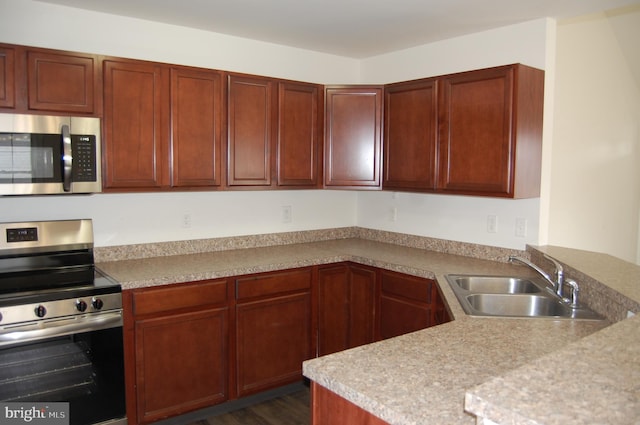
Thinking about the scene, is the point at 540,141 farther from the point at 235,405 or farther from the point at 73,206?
the point at 73,206

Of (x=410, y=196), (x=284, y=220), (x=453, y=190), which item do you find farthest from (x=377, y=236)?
(x=453, y=190)

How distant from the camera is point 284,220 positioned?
3943 mm

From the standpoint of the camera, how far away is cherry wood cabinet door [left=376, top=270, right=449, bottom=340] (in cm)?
Result: 299

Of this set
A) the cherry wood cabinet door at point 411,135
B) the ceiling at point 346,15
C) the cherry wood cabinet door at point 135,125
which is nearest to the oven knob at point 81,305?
the cherry wood cabinet door at point 135,125

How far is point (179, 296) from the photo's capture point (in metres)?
2.80

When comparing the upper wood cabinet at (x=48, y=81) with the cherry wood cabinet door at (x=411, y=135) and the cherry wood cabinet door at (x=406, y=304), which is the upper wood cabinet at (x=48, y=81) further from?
the cherry wood cabinet door at (x=406, y=304)

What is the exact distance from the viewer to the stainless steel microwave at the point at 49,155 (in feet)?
8.06

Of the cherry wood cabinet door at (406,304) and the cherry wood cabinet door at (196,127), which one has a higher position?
the cherry wood cabinet door at (196,127)

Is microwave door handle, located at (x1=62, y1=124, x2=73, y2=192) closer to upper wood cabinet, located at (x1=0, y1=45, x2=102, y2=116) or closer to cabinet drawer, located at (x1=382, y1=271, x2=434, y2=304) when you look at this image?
upper wood cabinet, located at (x1=0, y1=45, x2=102, y2=116)

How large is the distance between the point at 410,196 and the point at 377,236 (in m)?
0.47

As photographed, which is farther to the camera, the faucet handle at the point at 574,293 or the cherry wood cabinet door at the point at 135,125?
the cherry wood cabinet door at the point at 135,125

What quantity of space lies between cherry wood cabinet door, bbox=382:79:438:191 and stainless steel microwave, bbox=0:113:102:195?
192 centimetres

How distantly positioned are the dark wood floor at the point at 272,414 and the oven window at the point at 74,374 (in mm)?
630

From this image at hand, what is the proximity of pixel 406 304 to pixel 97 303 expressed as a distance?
178cm
